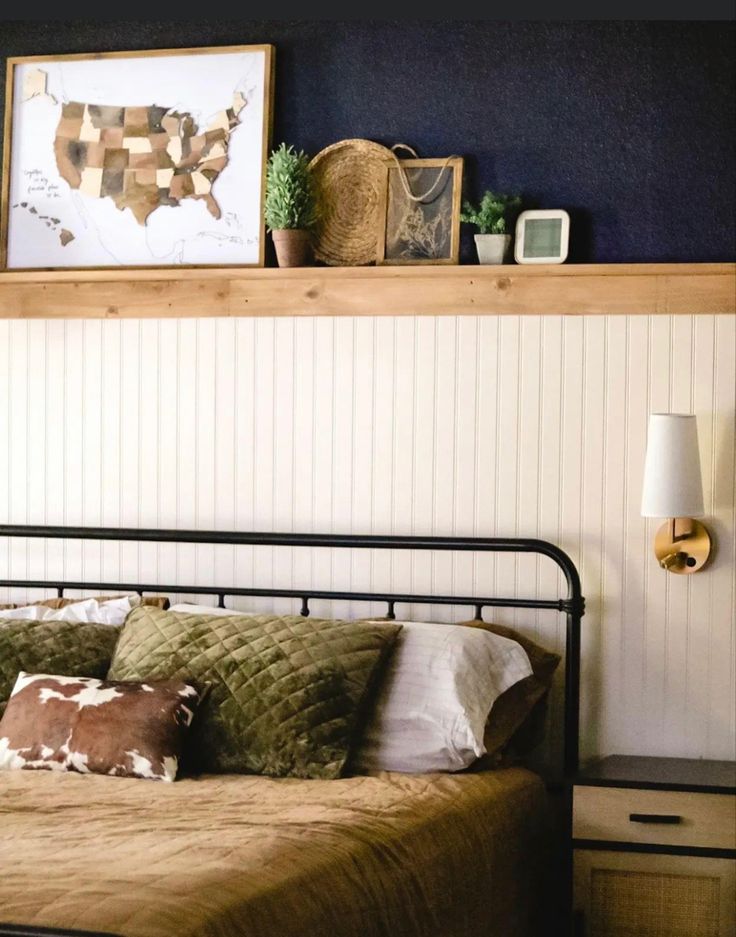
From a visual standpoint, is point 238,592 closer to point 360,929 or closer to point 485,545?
point 485,545

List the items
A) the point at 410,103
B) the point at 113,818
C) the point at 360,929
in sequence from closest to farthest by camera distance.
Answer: the point at 360,929
the point at 113,818
the point at 410,103

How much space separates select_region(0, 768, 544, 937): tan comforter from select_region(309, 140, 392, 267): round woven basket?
144 cm

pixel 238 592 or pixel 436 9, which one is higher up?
pixel 436 9

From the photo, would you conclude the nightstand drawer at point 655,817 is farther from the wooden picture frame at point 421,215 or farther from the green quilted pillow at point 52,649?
the wooden picture frame at point 421,215

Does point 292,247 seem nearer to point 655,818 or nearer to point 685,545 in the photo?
point 685,545

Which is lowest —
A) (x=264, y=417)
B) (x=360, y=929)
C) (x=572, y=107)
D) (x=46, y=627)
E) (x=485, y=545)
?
(x=360, y=929)

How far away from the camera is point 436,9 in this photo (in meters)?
1.46

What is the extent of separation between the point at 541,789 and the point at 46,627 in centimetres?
129

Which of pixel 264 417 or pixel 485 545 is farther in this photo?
pixel 264 417

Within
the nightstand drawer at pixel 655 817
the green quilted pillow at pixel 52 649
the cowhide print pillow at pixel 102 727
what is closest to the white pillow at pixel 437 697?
the nightstand drawer at pixel 655 817

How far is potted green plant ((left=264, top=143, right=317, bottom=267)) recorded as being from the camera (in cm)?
368

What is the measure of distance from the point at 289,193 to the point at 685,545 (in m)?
1.38

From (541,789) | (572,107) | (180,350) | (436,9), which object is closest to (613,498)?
(541,789)

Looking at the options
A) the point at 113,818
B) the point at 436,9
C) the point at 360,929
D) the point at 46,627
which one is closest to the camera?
the point at 436,9
